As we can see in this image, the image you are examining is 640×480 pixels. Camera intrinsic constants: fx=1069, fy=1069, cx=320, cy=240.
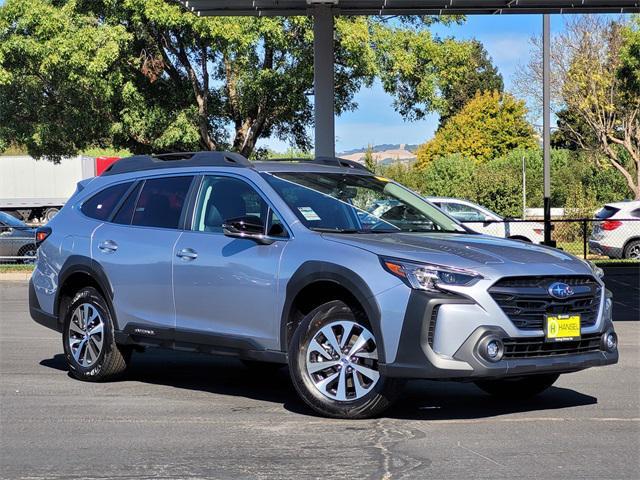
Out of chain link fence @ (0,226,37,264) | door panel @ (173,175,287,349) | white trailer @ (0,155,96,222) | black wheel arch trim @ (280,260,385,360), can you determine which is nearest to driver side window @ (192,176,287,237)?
door panel @ (173,175,287,349)

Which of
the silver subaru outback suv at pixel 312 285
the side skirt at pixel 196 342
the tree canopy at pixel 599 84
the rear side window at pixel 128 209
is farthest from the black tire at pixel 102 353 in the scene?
the tree canopy at pixel 599 84

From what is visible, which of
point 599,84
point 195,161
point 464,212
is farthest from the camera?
point 599,84

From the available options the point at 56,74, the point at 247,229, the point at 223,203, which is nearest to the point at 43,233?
the point at 223,203

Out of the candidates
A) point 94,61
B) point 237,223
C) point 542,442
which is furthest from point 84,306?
point 94,61

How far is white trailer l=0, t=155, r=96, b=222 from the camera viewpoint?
57.9 meters

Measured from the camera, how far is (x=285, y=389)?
8984 mm

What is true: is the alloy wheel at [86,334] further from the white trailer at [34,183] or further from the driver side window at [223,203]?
the white trailer at [34,183]

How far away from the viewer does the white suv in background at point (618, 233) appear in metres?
26.9

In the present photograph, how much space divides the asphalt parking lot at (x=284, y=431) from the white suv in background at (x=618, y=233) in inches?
689

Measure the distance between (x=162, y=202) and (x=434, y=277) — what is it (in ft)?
9.37

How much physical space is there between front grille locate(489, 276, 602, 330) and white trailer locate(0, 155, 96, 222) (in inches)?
2066

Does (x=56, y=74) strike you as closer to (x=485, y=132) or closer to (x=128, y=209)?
(x=128, y=209)

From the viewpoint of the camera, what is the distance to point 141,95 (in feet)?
95.5

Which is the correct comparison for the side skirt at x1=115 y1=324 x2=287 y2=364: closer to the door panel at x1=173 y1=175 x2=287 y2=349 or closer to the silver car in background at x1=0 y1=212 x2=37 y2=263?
the door panel at x1=173 y1=175 x2=287 y2=349
